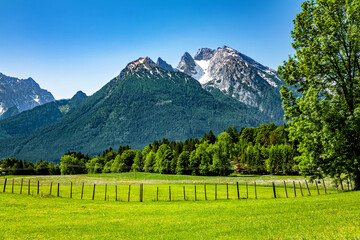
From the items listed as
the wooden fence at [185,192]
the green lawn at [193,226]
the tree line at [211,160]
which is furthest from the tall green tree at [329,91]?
the tree line at [211,160]

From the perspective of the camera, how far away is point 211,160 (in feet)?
469

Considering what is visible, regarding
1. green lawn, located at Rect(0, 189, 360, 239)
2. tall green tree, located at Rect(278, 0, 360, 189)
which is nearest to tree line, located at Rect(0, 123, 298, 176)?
tall green tree, located at Rect(278, 0, 360, 189)

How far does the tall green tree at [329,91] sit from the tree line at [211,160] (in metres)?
86.7

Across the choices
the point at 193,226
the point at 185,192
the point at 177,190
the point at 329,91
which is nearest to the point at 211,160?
the point at 177,190

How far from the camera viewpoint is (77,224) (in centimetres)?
2459

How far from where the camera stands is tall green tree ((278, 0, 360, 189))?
34.9 meters

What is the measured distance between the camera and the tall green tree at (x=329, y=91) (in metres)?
34.9

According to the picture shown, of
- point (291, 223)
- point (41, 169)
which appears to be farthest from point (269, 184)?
point (41, 169)

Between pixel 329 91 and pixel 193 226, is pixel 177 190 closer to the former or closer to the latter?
pixel 329 91

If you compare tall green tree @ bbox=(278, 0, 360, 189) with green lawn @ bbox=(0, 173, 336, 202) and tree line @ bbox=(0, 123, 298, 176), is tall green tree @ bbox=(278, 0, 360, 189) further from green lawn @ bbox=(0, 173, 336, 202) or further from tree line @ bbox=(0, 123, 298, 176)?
tree line @ bbox=(0, 123, 298, 176)

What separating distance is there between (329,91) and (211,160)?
107928 millimetres

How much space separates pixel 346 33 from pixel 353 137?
47.4ft

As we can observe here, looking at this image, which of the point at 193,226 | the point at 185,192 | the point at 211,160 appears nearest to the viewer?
the point at 193,226

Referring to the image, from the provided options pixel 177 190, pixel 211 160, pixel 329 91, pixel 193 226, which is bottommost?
pixel 177 190
